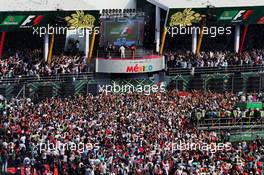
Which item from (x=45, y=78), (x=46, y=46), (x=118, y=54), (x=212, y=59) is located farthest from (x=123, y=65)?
(x=212, y=59)

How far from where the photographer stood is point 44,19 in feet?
185

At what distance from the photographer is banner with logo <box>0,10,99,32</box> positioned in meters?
55.5

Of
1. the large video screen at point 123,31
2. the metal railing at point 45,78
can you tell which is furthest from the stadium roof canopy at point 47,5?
the metal railing at point 45,78

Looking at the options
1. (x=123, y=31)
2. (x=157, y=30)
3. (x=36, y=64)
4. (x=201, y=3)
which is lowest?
(x=36, y=64)

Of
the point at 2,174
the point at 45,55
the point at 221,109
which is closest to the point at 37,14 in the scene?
the point at 45,55

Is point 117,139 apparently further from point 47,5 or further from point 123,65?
point 47,5

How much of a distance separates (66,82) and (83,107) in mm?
4477

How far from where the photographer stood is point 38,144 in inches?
1704

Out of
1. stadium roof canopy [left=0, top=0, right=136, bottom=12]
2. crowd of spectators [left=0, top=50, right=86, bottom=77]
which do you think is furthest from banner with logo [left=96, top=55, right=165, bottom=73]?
stadium roof canopy [left=0, top=0, right=136, bottom=12]

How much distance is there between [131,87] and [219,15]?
7888 millimetres

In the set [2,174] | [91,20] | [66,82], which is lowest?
[2,174]

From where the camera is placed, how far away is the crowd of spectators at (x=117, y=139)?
139 ft

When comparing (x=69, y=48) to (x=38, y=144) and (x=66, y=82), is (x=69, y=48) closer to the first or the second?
(x=66, y=82)

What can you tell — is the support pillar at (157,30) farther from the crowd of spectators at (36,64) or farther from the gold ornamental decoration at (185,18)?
the crowd of spectators at (36,64)
